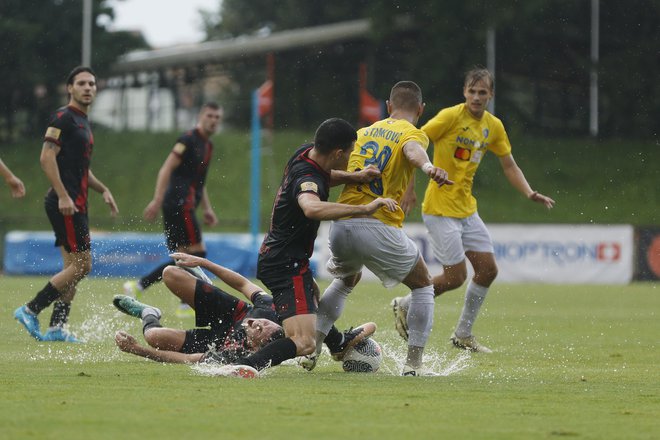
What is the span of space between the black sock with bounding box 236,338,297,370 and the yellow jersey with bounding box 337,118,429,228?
1230 mm

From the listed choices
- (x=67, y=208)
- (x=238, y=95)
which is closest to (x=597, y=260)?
(x=67, y=208)

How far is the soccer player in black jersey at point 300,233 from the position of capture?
778cm

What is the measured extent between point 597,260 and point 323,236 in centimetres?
565

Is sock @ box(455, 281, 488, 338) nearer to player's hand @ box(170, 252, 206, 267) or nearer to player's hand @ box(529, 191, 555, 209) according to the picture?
player's hand @ box(529, 191, 555, 209)

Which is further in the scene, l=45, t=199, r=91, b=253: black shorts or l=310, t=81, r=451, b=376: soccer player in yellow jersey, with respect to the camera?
l=45, t=199, r=91, b=253: black shorts

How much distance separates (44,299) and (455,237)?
3.81m

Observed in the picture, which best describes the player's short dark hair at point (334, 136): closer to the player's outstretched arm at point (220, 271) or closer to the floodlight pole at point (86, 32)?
the player's outstretched arm at point (220, 271)

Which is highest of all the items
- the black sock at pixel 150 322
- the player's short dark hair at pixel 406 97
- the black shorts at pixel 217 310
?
the player's short dark hair at pixel 406 97

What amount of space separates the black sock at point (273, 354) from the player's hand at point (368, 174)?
4.15ft

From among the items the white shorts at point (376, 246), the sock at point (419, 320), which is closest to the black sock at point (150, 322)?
A: the white shorts at point (376, 246)

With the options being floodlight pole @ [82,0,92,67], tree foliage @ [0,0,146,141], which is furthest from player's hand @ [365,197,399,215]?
tree foliage @ [0,0,146,141]

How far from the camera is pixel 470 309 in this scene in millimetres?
11031

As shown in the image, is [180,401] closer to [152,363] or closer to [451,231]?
[152,363]

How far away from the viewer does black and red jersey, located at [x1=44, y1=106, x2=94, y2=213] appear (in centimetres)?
1126
